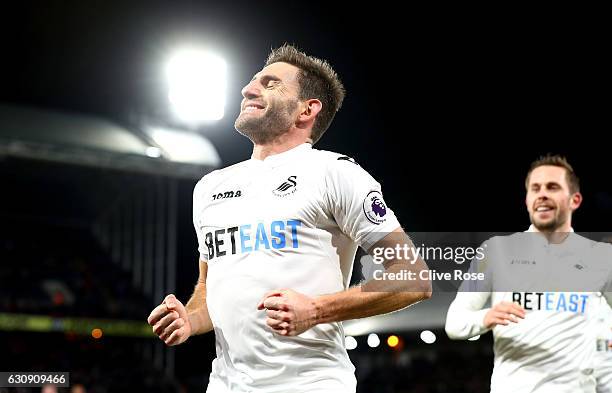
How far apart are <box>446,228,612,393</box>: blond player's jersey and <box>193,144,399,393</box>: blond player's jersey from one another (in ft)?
6.20

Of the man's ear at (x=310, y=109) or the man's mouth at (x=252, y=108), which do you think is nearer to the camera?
the man's mouth at (x=252, y=108)

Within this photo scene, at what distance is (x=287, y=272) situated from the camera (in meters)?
2.97

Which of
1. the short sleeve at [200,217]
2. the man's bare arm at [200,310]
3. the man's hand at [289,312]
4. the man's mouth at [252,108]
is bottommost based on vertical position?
the man's hand at [289,312]

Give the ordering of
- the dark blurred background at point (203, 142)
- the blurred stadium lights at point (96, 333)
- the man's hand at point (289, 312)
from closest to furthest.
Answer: the man's hand at point (289, 312) < the dark blurred background at point (203, 142) < the blurred stadium lights at point (96, 333)

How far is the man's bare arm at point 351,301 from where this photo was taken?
264 centimetres

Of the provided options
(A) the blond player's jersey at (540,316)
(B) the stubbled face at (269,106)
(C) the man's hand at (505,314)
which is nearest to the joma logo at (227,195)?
(B) the stubbled face at (269,106)

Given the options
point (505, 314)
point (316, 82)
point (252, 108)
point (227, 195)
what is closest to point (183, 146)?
point (505, 314)

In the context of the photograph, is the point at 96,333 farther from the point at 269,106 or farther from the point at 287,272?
the point at 287,272

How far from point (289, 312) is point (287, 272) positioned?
35cm

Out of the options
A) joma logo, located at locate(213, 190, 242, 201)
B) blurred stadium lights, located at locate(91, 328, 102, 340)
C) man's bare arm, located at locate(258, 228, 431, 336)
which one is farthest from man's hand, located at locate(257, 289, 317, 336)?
blurred stadium lights, located at locate(91, 328, 102, 340)

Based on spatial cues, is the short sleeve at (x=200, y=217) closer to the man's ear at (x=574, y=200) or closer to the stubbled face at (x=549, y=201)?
the stubbled face at (x=549, y=201)

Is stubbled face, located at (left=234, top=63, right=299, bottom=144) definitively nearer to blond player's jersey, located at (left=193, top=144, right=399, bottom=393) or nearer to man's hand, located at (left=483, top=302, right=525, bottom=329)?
blond player's jersey, located at (left=193, top=144, right=399, bottom=393)

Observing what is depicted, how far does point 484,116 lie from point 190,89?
563 centimetres

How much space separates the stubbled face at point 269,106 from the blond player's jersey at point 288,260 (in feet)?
0.88
